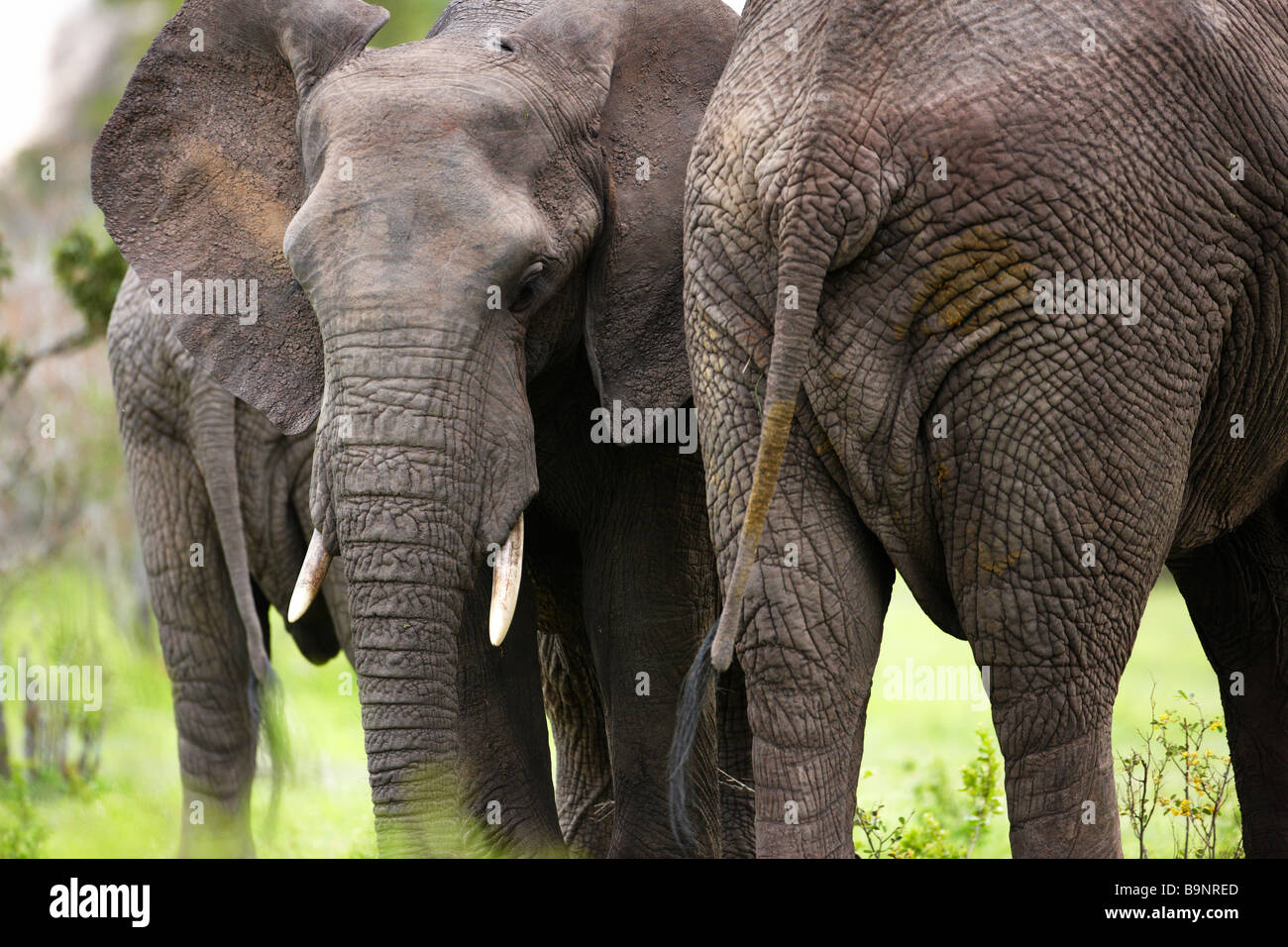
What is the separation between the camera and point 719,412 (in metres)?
4.24

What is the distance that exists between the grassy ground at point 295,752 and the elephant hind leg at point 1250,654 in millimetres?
432

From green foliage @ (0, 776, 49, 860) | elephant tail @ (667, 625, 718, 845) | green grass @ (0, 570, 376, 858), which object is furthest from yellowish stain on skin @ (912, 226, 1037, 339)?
green foliage @ (0, 776, 49, 860)

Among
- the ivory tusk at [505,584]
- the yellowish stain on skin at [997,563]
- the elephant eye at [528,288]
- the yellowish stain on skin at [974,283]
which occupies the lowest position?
the yellowish stain on skin at [997,563]

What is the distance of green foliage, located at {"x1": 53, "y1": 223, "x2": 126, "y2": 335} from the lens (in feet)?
27.4

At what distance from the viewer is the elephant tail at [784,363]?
12.7 feet

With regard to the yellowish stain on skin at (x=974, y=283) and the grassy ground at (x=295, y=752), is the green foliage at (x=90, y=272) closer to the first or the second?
the grassy ground at (x=295, y=752)

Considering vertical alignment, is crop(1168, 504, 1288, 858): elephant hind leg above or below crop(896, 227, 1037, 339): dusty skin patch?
below

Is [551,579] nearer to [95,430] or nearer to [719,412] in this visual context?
[719,412]

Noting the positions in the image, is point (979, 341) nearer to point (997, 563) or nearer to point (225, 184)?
point (997, 563)

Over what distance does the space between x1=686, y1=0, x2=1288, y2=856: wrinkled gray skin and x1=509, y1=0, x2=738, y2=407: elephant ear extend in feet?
3.01

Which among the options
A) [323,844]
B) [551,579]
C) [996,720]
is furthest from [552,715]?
[996,720]

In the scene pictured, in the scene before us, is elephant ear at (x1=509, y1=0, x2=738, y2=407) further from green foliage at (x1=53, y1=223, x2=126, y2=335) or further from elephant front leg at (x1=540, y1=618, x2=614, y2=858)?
green foliage at (x1=53, y1=223, x2=126, y2=335)

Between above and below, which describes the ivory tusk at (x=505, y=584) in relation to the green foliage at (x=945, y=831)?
above

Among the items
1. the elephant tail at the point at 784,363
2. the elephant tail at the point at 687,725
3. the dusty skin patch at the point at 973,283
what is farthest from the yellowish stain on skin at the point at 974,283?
the elephant tail at the point at 687,725
